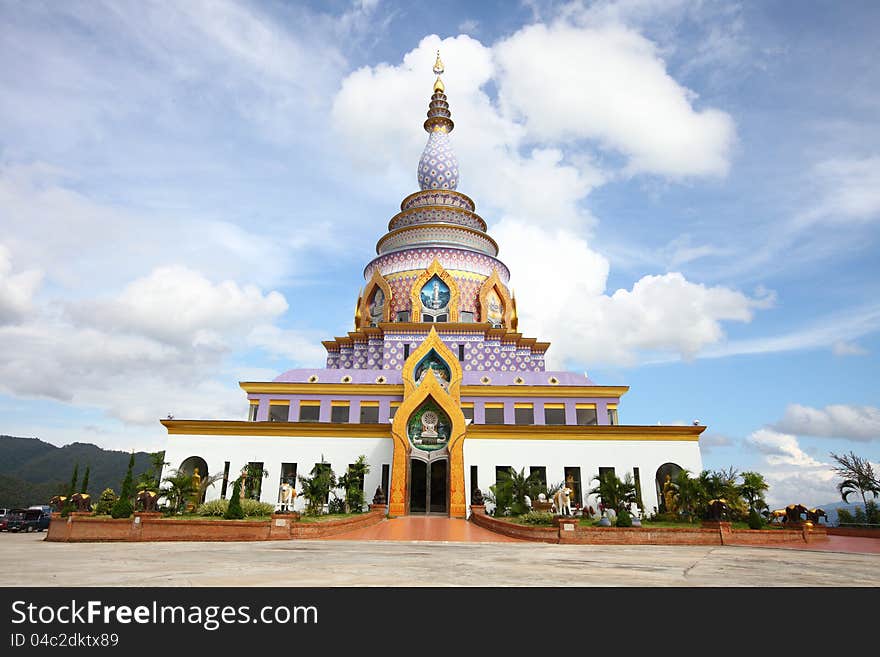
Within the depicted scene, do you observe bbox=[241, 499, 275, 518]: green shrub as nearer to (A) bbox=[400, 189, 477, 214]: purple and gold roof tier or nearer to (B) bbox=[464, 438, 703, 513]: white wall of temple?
(B) bbox=[464, 438, 703, 513]: white wall of temple

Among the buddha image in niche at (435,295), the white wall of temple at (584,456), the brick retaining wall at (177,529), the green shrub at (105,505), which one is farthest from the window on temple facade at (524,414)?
the green shrub at (105,505)

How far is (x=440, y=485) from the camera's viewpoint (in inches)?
1080

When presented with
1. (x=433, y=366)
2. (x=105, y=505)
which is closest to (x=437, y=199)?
(x=433, y=366)

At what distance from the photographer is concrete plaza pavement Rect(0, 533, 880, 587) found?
25.7 feet

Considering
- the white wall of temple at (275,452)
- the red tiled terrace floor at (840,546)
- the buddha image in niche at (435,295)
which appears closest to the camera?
the red tiled terrace floor at (840,546)

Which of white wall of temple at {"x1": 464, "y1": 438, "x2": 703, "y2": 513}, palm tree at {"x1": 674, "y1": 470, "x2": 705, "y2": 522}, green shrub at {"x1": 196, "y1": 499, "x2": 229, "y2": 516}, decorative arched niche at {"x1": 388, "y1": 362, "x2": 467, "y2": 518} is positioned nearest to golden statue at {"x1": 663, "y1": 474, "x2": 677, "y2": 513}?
palm tree at {"x1": 674, "y1": 470, "x2": 705, "y2": 522}

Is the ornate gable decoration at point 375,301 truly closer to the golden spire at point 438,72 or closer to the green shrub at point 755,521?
the golden spire at point 438,72

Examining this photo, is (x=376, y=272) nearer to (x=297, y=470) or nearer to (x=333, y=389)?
(x=333, y=389)

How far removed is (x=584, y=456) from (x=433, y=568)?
20.6m

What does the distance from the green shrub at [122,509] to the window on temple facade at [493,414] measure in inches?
747

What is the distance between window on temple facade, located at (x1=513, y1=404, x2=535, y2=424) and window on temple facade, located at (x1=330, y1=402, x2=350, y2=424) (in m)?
10.2

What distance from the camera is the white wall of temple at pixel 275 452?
28.4m
